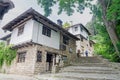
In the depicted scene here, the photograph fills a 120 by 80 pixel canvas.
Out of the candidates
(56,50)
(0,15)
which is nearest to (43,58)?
(56,50)

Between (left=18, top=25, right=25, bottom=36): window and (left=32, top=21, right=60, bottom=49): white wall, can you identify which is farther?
(left=18, top=25, right=25, bottom=36): window

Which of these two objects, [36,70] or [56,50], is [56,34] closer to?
[56,50]

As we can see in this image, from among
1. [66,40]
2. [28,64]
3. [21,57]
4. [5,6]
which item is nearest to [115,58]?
[66,40]

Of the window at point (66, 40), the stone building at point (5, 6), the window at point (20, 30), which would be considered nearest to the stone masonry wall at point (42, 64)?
the window at point (20, 30)

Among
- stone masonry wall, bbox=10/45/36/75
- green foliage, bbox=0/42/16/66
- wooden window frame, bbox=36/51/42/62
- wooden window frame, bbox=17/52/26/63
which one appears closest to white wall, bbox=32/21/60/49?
stone masonry wall, bbox=10/45/36/75

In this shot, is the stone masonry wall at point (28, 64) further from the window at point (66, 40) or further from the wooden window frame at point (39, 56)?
the window at point (66, 40)

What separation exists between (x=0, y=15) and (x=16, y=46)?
12.6 metres

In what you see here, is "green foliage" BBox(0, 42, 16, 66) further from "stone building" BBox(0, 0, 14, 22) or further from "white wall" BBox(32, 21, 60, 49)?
"stone building" BBox(0, 0, 14, 22)

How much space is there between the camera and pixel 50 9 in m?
14.2

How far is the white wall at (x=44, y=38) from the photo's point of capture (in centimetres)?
1519

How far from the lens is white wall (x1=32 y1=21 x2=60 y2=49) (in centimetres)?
1519

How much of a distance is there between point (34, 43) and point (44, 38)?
1813mm

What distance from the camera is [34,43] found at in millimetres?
14773

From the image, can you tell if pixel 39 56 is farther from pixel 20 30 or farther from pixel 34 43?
pixel 20 30
